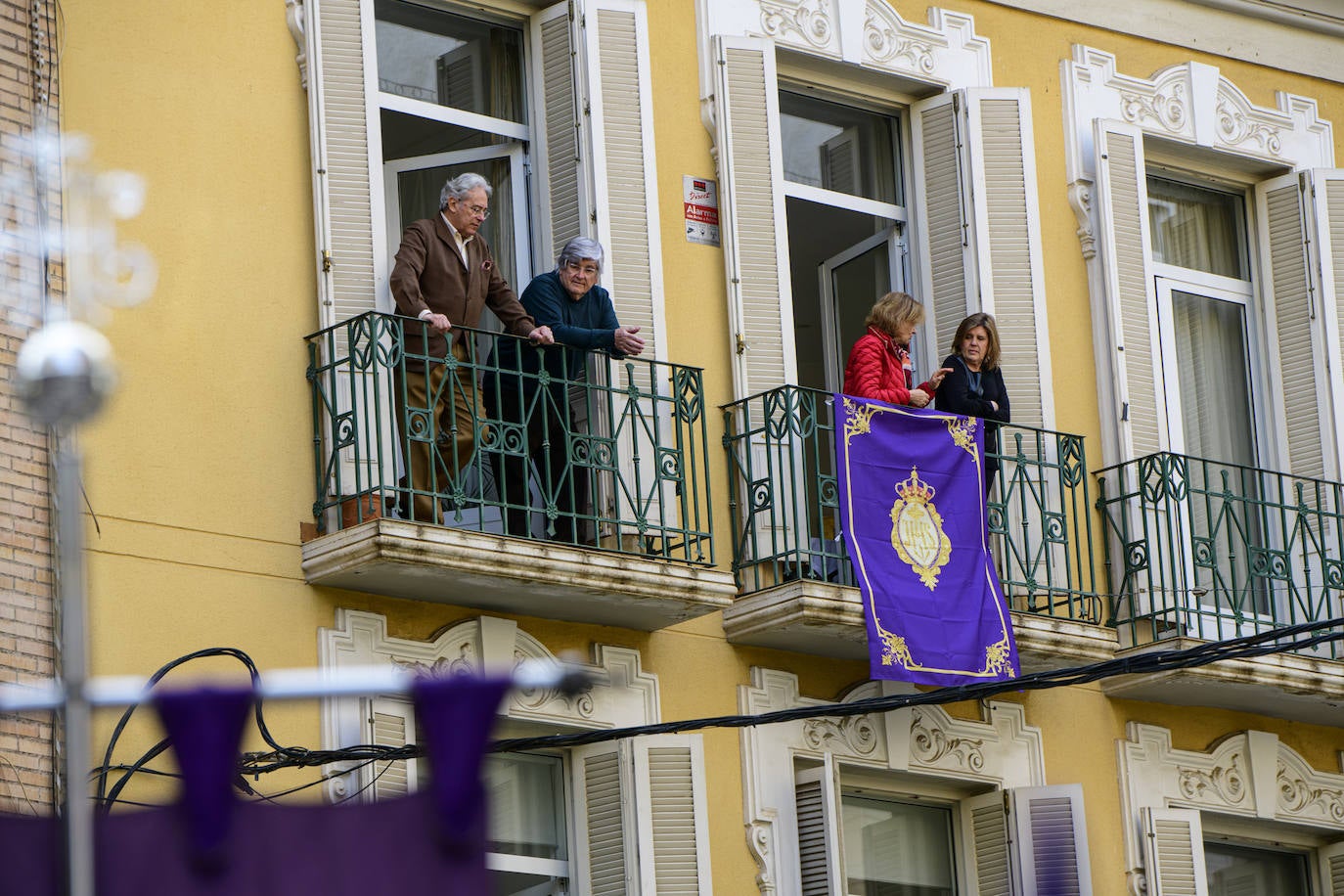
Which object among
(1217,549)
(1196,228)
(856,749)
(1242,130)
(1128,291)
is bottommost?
(856,749)

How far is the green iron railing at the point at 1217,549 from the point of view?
13883 millimetres

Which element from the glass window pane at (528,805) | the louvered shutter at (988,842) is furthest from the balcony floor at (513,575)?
the louvered shutter at (988,842)

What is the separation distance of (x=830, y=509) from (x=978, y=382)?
0.94 m

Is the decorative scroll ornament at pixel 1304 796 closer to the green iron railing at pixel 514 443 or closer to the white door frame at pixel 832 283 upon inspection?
the white door frame at pixel 832 283

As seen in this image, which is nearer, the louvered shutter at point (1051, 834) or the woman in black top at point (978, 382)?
the louvered shutter at point (1051, 834)

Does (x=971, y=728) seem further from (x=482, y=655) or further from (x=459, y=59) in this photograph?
(x=459, y=59)

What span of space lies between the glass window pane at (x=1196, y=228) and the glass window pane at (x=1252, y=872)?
127 inches

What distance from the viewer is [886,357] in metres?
13.1

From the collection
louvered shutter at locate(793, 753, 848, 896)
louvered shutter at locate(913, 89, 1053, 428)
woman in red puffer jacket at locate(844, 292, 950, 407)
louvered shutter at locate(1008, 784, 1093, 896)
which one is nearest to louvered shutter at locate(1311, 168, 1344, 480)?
louvered shutter at locate(913, 89, 1053, 428)

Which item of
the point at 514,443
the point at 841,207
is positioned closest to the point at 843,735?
the point at 514,443

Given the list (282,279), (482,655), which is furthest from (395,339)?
(482,655)

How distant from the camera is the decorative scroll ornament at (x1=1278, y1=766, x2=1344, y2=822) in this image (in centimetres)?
1435

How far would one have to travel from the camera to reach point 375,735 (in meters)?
Result: 11.4

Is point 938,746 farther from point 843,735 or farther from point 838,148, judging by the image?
point 838,148
